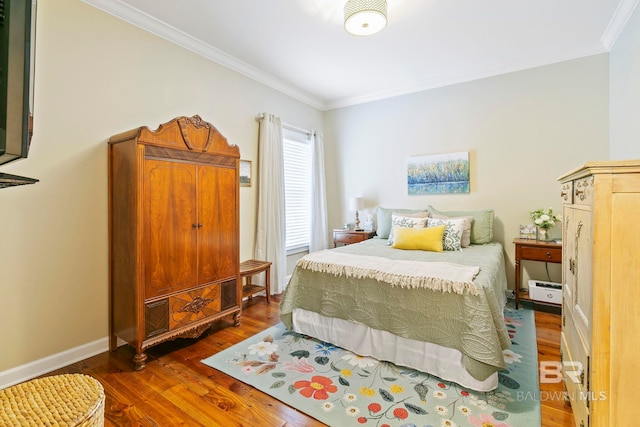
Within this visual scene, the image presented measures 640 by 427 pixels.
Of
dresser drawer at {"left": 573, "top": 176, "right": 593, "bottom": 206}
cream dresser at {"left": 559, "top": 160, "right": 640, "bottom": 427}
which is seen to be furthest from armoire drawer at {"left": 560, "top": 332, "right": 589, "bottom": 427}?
dresser drawer at {"left": 573, "top": 176, "right": 593, "bottom": 206}

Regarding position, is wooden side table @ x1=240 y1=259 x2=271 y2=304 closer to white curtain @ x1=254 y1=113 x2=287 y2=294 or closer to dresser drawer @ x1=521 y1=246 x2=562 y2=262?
white curtain @ x1=254 y1=113 x2=287 y2=294

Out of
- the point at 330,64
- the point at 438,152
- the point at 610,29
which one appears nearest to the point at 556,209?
the point at 438,152

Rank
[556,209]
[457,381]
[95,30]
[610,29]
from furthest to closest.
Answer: [556,209]
[610,29]
[95,30]
[457,381]

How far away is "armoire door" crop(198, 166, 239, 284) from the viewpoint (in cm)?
258

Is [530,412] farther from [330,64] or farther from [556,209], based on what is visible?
[330,64]

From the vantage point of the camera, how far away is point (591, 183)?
3.83 ft

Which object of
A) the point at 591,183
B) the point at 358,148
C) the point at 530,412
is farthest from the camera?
the point at 358,148

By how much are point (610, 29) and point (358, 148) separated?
291 cm

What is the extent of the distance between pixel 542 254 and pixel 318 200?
9.21 feet

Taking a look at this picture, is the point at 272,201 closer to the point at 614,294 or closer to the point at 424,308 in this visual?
the point at 424,308

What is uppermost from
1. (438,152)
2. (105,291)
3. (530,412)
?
(438,152)

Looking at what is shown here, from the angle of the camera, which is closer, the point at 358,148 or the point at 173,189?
the point at 173,189

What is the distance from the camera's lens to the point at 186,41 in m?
2.93

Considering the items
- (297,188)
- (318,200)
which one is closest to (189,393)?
(297,188)
